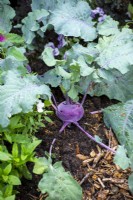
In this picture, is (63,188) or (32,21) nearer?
(63,188)

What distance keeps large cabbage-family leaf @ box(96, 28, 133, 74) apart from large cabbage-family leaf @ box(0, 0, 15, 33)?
634mm

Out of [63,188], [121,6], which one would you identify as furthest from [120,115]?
[121,6]

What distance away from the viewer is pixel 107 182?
6.97 ft

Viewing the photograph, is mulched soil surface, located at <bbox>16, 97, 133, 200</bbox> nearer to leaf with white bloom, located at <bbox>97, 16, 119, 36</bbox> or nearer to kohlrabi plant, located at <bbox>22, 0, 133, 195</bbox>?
kohlrabi plant, located at <bbox>22, 0, 133, 195</bbox>

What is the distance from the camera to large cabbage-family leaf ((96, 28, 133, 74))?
216 cm

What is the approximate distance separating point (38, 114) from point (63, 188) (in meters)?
0.43

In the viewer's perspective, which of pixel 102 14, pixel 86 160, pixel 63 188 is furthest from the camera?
pixel 102 14

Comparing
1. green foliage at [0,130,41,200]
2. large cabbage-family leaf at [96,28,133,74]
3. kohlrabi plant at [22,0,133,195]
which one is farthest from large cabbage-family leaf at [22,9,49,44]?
green foliage at [0,130,41,200]

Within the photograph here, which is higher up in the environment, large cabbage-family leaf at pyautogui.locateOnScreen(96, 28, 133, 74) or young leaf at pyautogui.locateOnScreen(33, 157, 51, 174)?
large cabbage-family leaf at pyautogui.locateOnScreen(96, 28, 133, 74)

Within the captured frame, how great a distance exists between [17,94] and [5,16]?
836 mm

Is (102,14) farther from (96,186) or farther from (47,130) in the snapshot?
(96,186)

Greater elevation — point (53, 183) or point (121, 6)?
point (121, 6)

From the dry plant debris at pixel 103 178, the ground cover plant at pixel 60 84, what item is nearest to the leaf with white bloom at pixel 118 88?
the ground cover plant at pixel 60 84

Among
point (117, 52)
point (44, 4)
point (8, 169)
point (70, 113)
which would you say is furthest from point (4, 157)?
point (44, 4)
